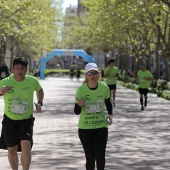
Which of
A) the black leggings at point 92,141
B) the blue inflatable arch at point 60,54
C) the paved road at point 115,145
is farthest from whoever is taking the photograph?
the blue inflatable arch at point 60,54

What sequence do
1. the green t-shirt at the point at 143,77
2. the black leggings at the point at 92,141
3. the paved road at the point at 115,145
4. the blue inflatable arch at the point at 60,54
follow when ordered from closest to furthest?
the black leggings at the point at 92,141 → the paved road at the point at 115,145 → the green t-shirt at the point at 143,77 → the blue inflatable arch at the point at 60,54

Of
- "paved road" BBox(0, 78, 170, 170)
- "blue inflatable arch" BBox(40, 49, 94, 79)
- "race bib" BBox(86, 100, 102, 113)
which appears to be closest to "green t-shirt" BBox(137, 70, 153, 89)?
"paved road" BBox(0, 78, 170, 170)

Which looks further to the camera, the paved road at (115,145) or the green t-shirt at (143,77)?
the green t-shirt at (143,77)

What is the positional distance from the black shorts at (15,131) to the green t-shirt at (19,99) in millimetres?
68

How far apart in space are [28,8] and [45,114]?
13297 mm

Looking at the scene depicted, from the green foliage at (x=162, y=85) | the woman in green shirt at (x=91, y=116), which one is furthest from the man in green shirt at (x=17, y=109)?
the green foliage at (x=162, y=85)

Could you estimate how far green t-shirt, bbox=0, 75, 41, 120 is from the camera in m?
8.17

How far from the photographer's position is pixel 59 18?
6819cm

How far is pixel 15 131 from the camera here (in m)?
8.19

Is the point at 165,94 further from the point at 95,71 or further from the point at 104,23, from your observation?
the point at 95,71

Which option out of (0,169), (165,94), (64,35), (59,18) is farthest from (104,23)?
(64,35)

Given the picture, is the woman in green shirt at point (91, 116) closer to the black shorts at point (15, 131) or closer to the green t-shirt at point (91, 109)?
the green t-shirt at point (91, 109)

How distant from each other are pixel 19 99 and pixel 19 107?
122 millimetres

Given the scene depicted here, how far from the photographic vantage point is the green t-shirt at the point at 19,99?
8.17 m
